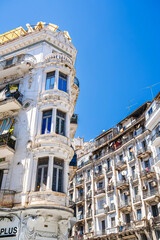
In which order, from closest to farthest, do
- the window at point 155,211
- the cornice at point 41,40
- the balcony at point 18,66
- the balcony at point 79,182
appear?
the balcony at point 18,66 → the cornice at point 41,40 → the window at point 155,211 → the balcony at point 79,182

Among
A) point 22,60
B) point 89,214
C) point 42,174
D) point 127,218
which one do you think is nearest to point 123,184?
point 127,218

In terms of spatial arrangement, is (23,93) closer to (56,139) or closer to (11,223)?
(56,139)

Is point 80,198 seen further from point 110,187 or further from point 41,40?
point 41,40

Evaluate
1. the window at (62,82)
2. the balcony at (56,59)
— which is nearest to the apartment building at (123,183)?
the window at (62,82)

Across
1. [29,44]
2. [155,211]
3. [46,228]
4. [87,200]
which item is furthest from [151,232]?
[29,44]

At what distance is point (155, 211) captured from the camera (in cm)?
2827

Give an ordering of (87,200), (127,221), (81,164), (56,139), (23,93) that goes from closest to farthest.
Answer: (56,139) → (23,93) → (127,221) → (87,200) → (81,164)

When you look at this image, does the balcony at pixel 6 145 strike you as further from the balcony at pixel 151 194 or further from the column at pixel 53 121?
the balcony at pixel 151 194

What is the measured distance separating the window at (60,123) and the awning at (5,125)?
150 inches

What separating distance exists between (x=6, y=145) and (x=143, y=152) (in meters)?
22.5

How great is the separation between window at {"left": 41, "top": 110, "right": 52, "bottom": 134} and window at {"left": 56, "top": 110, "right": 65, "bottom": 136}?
589 mm

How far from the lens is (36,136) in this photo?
15.9 m

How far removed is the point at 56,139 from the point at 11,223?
5.76 metres

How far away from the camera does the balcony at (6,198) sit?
13400mm
